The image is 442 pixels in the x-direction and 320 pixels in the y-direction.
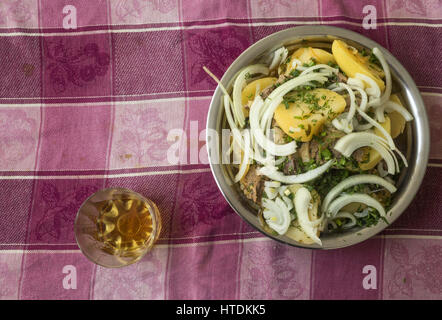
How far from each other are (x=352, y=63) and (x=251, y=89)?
0.42 m

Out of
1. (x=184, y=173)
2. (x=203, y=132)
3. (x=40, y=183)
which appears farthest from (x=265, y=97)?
(x=40, y=183)

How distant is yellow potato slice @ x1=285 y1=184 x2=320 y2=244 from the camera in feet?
5.09

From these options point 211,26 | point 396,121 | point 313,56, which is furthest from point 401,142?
point 211,26

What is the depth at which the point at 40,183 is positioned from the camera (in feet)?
6.39

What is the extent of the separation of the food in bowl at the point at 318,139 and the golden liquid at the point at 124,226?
1.68 ft

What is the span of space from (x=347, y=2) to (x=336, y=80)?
0.60 meters

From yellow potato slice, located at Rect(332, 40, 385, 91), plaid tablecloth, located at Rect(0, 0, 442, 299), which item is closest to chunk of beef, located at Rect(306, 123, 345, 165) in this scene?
yellow potato slice, located at Rect(332, 40, 385, 91)

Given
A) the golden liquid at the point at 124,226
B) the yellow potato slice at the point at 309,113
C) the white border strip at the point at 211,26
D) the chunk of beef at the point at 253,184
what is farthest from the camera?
the white border strip at the point at 211,26

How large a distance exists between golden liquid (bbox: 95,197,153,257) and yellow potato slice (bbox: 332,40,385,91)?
3.48 ft

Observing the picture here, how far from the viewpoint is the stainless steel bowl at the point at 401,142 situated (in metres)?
1.63

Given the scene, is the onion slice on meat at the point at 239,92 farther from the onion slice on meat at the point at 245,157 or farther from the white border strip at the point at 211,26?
the white border strip at the point at 211,26

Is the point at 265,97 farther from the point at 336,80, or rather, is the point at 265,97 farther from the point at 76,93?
the point at 76,93

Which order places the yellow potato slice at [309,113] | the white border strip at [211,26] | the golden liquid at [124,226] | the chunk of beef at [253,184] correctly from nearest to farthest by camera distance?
the yellow potato slice at [309,113] → the chunk of beef at [253,184] → the golden liquid at [124,226] → the white border strip at [211,26]

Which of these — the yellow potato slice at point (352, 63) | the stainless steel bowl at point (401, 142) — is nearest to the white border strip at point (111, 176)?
the stainless steel bowl at point (401, 142)
